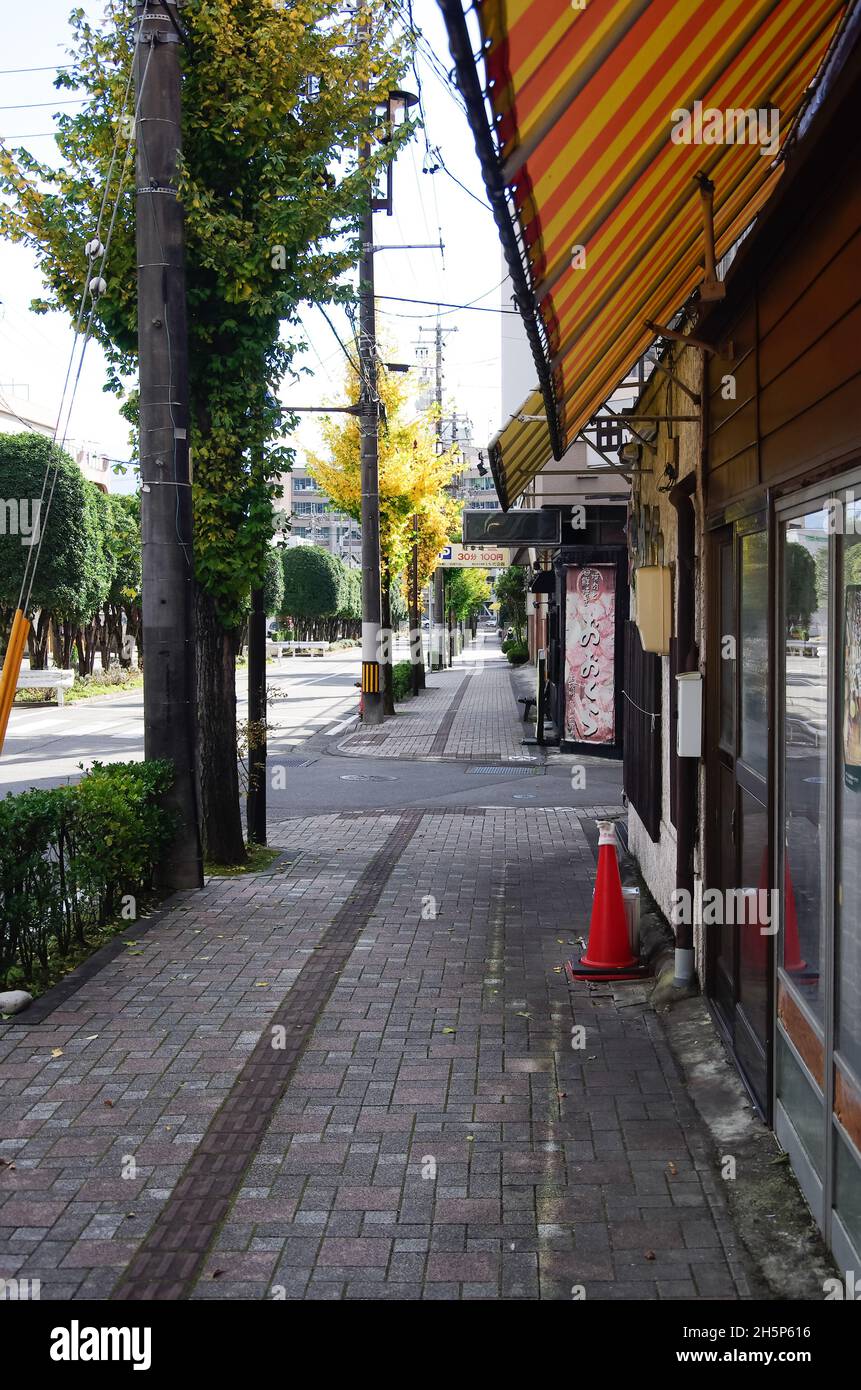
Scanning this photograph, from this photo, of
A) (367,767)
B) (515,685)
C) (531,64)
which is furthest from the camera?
(515,685)

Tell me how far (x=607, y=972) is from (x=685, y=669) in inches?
72.5

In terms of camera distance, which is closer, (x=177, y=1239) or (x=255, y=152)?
(x=177, y=1239)

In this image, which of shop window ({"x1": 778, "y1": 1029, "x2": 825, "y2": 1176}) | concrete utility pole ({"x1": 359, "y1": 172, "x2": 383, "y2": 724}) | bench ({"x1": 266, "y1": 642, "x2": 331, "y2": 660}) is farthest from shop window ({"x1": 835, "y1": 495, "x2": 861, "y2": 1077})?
bench ({"x1": 266, "y1": 642, "x2": 331, "y2": 660})

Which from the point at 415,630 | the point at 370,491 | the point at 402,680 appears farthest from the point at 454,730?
the point at 415,630

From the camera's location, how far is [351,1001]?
6.72 meters

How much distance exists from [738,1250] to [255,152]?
8848 mm

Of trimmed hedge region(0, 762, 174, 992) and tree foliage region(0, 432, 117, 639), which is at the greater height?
tree foliage region(0, 432, 117, 639)

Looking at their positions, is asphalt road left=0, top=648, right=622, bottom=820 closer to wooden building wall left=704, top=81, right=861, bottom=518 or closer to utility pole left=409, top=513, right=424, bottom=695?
utility pole left=409, top=513, right=424, bottom=695

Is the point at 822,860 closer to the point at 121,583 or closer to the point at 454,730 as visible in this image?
the point at 454,730

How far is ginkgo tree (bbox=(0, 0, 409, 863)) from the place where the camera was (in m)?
→ 9.71

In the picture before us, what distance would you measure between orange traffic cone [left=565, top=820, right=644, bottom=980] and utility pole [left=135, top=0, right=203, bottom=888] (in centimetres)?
348
